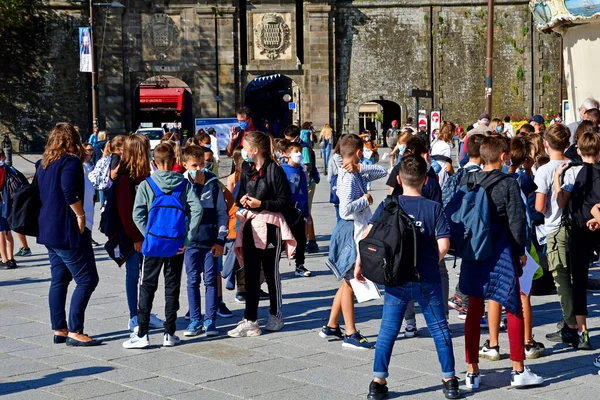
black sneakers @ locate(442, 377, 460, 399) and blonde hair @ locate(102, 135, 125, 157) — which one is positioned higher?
blonde hair @ locate(102, 135, 125, 157)

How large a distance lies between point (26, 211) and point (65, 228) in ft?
1.35

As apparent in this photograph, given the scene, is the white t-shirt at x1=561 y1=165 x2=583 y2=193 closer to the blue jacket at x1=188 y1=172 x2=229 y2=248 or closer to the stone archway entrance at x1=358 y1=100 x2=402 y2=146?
the blue jacket at x1=188 y1=172 x2=229 y2=248

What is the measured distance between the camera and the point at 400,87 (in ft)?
155

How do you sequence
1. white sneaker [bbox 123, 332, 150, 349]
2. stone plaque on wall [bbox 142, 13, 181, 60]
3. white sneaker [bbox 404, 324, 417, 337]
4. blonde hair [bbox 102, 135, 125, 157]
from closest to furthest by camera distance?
white sneaker [bbox 123, 332, 150, 349], white sneaker [bbox 404, 324, 417, 337], blonde hair [bbox 102, 135, 125, 157], stone plaque on wall [bbox 142, 13, 181, 60]

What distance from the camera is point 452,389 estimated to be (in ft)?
23.7

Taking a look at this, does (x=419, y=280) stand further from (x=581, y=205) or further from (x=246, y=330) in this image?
(x=246, y=330)

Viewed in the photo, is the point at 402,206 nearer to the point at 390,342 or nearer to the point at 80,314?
the point at 390,342

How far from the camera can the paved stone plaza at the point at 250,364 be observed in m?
7.50

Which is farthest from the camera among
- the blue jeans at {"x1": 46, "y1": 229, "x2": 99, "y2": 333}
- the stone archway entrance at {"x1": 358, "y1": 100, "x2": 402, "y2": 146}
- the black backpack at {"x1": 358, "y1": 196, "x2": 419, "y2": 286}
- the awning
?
the stone archway entrance at {"x1": 358, "y1": 100, "x2": 402, "y2": 146}

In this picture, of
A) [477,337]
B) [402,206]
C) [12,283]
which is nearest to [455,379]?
[477,337]

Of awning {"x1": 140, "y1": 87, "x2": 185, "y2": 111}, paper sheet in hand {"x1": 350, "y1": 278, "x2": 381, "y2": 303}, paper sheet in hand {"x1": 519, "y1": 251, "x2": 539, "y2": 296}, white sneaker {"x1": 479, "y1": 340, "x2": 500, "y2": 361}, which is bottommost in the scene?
white sneaker {"x1": 479, "y1": 340, "x2": 500, "y2": 361}

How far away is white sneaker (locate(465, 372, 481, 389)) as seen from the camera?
7457mm

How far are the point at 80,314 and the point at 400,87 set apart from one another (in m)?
39.1

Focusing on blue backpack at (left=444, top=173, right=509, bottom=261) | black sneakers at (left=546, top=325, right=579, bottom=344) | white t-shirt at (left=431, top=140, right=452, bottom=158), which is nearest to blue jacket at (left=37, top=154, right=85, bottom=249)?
blue backpack at (left=444, top=173, right=509, bottom=261)
